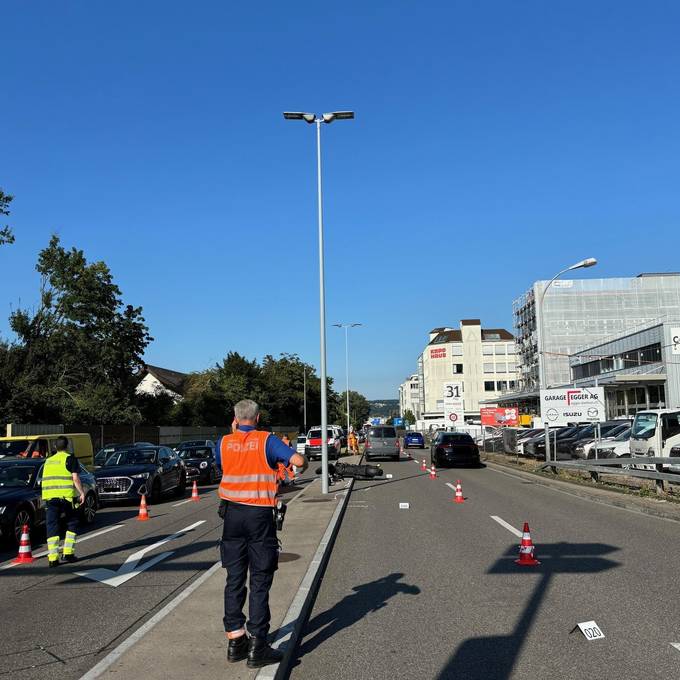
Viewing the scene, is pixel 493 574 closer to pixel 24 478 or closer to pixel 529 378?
pixel 24 478

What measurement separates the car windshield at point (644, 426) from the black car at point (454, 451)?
35.1ft

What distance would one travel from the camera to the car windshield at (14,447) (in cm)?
1828

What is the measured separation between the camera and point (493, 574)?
827 centimetres

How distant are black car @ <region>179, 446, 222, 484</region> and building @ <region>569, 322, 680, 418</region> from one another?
29.4m

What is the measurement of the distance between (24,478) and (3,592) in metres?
5.46

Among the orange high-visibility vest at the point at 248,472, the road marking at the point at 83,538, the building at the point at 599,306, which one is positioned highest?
the building at the point at 599,306

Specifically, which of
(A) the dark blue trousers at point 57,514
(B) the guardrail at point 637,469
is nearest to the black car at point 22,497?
(A) the dark blue trousers at point 57,514

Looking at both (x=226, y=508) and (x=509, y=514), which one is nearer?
(x=226, y=508)

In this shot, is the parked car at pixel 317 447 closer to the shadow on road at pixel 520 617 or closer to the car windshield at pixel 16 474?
the car windshield at pixel 16 474

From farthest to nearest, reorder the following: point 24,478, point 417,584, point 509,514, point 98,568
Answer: point 509,514 → point 24,478 → point 98,568 → point 417,584

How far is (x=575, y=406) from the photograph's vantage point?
2825 cm

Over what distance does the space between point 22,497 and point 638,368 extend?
168 ft

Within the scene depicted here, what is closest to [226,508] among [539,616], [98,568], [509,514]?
[539,616]

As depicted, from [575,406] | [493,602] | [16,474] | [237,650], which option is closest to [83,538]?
[16,474]
